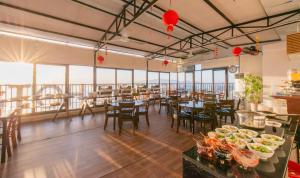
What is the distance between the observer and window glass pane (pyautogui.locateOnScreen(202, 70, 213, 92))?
30.7 feet

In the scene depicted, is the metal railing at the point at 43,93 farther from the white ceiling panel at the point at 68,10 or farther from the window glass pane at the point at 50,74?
the white ceiling panel at the point at 68,10

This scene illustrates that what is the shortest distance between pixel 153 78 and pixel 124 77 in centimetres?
236

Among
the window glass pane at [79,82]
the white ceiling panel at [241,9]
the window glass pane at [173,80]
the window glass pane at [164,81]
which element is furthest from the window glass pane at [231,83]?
the window glass pane at [79,82]

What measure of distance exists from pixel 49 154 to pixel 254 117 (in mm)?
3530

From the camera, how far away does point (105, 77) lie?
7477 mm

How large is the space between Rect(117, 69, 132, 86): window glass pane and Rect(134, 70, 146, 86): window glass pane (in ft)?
1.35

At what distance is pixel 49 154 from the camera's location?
2.73 m

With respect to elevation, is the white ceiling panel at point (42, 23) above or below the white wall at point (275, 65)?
above

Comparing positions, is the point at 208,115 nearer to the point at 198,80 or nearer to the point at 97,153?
the point at 97,153

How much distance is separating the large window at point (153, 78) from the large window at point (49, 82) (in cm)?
507

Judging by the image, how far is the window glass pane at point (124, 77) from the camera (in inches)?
315

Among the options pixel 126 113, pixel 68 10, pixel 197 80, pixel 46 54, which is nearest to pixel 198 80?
pixel 197 80

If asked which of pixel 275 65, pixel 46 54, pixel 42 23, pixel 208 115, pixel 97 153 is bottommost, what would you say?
pixel 97 153

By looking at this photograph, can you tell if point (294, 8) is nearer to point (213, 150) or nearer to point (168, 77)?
point (213, 150)
